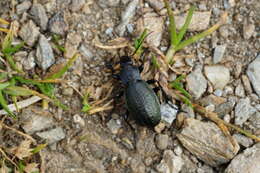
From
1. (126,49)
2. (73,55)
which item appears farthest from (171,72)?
(73,55)

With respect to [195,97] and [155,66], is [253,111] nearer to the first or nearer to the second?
[195,97]

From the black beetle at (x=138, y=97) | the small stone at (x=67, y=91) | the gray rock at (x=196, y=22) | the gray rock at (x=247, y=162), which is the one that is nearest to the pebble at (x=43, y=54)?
the small stone at (x=67, y=91)

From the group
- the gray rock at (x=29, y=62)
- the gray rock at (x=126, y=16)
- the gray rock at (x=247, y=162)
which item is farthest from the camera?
the gray rock at (x=126, y=16)

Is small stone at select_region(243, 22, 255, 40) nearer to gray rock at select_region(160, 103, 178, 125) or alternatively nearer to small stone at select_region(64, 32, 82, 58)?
gray rock at select_region(160, 103, 178, 125)

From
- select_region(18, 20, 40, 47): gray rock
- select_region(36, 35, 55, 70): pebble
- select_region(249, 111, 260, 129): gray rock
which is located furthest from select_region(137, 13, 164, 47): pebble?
select_region(249, 111, 260, 129): gray rock

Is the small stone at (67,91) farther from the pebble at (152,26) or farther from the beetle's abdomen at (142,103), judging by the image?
the pebble at (152,26)

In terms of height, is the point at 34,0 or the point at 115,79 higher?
the point at 34,0
